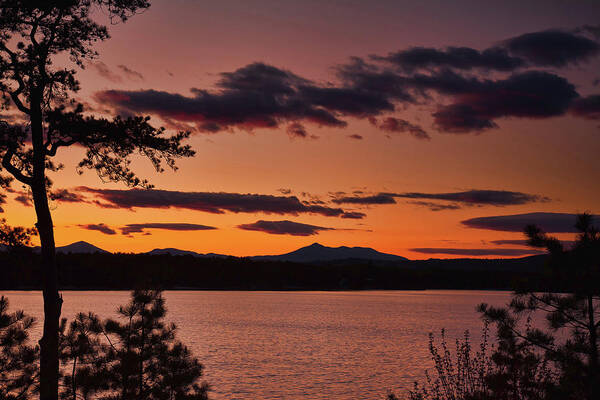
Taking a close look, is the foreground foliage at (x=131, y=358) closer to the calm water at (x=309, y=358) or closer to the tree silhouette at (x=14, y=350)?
the tree silhouette at (x=14, y=350)

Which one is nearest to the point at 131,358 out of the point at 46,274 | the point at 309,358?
the point at 46,274

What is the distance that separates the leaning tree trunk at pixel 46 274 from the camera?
1539cm

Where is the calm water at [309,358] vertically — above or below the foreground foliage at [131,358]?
below

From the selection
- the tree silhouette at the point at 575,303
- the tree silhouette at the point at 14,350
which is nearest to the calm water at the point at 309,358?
the tree silhouette at the point at 14,350

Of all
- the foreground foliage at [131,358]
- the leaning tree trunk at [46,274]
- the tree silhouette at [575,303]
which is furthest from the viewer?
the foreground foliage at [131,358]

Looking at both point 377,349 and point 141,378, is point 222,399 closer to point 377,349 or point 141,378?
point 141,378

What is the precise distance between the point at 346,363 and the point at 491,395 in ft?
163

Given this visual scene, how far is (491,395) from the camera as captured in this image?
14.4 m

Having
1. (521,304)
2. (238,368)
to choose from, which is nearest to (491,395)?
(521,304)

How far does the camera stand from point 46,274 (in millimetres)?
16172

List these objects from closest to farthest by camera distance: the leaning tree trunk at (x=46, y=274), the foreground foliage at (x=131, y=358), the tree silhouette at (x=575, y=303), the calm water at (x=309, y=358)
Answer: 1. the tree silhouette at (x=575, y=303)
2. the leaning tree trunk at (x=46, y=274)
3. the foreground foliage at (x=131, y=358)
4. the calm water at (x=309, y=358)

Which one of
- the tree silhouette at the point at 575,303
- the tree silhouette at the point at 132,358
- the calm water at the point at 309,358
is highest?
the tree silhouette at the point at 575,303

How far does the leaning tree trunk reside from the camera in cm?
1539

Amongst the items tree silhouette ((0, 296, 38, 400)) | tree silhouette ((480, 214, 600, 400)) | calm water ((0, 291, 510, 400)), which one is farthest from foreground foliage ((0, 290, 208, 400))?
calm water ((0, 291, 510, 400))
